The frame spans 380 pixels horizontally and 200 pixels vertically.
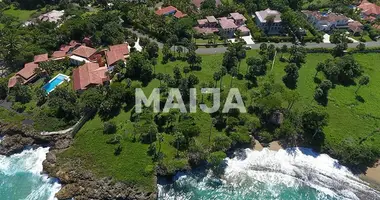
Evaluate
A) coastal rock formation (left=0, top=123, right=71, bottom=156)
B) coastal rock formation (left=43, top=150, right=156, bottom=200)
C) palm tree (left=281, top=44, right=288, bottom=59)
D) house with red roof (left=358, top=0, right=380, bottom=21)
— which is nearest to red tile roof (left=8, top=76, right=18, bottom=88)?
coastal rock formation (left=0, top=123, right=71, bottom=156)

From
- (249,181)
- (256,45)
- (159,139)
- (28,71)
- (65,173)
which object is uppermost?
(256,45)

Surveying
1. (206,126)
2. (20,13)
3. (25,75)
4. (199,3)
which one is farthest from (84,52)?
(20,13)

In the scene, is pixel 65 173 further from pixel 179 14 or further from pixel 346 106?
pixel 346 106

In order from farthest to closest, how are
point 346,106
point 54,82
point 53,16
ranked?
point 53,16 → point 54,82 → point 346,106

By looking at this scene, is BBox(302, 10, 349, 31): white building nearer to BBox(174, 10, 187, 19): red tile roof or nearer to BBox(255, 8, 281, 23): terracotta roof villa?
BBox(255, 8, 281, 23): terracotta roof villa

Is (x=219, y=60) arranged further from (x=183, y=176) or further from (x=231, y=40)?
(x=183, y=176)

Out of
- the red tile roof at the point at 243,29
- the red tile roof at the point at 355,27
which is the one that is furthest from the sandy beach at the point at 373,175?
the red tile roof at the point at 355,27

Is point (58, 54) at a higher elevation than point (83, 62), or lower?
lower
